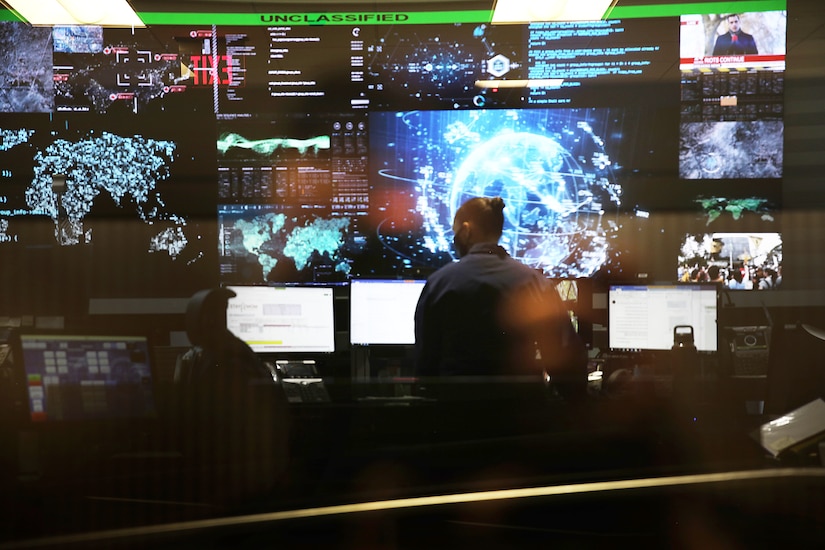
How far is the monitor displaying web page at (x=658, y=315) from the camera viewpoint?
2.71m

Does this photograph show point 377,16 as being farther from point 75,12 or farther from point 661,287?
point 661,287

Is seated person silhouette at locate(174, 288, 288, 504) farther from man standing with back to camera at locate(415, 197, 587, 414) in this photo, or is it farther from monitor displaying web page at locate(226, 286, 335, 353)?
monitor displaying web page at locate(226, 286, 335, 353)

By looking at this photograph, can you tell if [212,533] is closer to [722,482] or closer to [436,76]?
[722,482]

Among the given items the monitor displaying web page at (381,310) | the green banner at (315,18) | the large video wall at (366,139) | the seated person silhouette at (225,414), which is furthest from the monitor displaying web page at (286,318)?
the green banner at (315,18)

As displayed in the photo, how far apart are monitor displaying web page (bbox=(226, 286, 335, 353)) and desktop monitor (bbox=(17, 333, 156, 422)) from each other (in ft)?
3.98

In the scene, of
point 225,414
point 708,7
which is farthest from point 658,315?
point 225,414

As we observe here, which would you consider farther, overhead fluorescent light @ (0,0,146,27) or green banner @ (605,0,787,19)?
green banner @ (605,0,787,19)

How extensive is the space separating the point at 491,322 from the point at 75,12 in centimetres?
234

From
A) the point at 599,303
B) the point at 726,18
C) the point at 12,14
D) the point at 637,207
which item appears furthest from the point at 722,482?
the point at 12,14

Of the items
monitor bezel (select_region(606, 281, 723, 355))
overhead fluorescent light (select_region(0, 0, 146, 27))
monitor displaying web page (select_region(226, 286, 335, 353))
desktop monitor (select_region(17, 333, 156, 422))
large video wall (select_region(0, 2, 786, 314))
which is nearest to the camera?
desktop monitor (select_region(17, 333, 156, 422))

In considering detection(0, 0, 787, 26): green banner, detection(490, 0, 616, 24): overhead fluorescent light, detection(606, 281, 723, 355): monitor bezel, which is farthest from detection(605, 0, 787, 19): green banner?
detection(606, 281, 723, 355): monitor bezel

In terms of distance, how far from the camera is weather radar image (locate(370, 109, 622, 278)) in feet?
11.3

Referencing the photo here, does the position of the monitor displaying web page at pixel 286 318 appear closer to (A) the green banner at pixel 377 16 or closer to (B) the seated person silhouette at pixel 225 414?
(B) the seated person silhouette at pixel 225 414

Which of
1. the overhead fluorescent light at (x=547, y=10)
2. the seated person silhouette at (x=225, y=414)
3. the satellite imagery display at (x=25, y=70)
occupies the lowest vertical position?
the seated person silhouette at (x=225, y=414)
